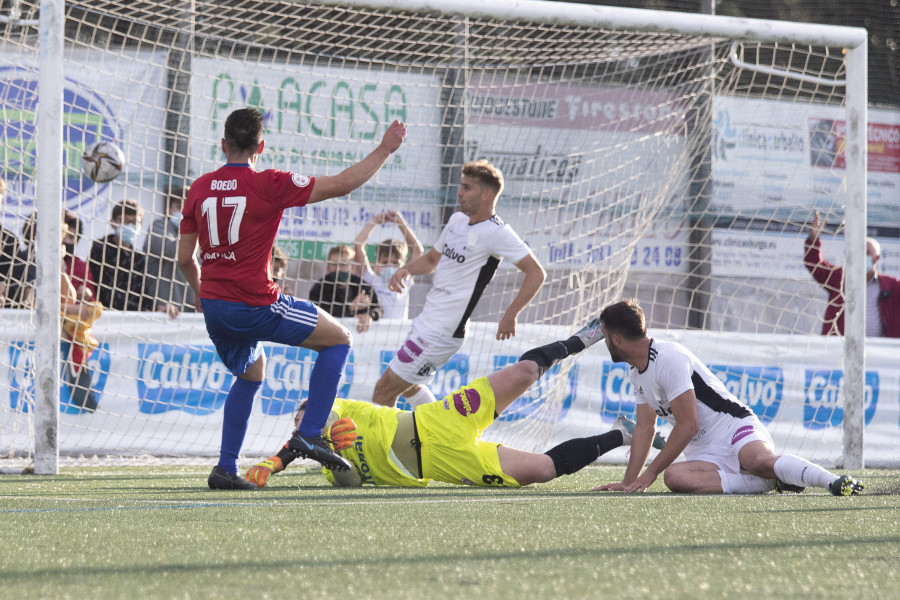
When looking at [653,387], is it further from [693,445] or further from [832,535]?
[832,535]

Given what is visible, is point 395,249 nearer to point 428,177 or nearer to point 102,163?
point 428,177

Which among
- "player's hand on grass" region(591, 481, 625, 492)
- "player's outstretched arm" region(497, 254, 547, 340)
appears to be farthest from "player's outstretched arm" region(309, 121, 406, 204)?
"player's hand on grass" region(591, 481, 625, 492)

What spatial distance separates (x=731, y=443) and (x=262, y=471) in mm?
2142

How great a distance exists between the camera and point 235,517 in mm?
3350

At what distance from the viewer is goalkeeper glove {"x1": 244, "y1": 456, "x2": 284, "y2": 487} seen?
4.73m

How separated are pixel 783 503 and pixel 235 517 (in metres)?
2.02

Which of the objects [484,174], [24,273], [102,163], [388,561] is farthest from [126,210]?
[388,561]

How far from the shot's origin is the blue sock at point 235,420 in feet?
15.7

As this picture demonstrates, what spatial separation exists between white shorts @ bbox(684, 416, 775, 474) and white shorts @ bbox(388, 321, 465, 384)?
Answer: 63.1 inches

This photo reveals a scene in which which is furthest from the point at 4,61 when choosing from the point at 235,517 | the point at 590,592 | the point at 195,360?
the point at 590,592

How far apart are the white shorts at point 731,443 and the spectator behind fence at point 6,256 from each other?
422 cm

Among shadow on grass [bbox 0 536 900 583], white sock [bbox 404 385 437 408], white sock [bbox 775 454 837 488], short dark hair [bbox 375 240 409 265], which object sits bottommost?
white sock [bbox 404 385 437 408]

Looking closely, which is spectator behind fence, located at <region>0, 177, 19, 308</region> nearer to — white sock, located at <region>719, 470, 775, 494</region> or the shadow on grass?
white sock, located at <region>719, 470, 775, 494</region>

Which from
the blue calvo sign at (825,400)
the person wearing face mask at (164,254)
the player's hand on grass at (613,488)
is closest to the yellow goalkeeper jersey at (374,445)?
the player's hand on grass at (613,488)
